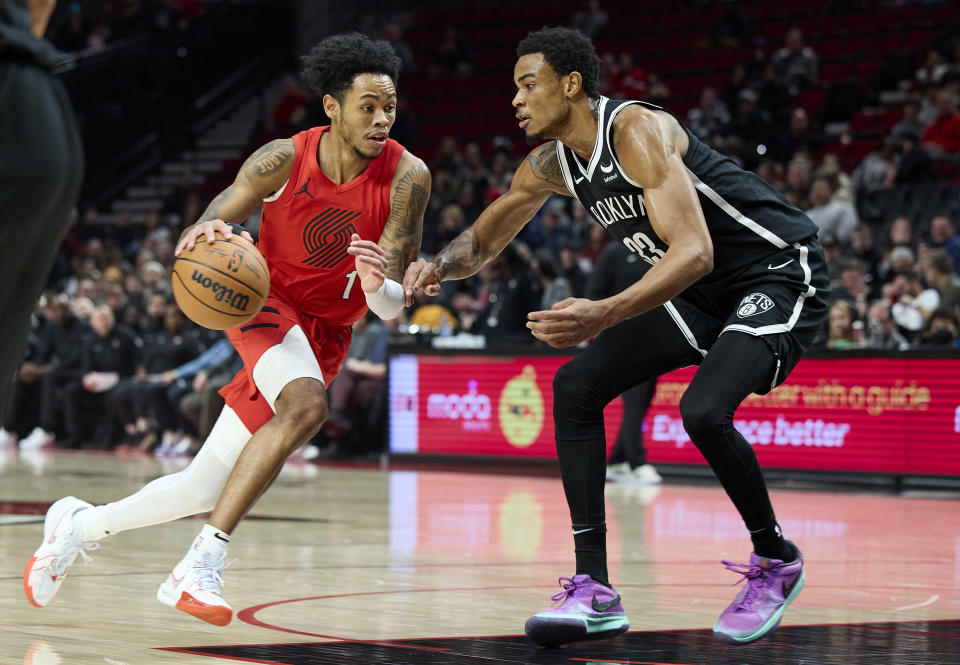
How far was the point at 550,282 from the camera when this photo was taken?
43.9 ft

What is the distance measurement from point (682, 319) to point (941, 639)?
1387mm

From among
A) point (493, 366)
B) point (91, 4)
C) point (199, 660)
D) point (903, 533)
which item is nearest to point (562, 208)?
point (493, 366)

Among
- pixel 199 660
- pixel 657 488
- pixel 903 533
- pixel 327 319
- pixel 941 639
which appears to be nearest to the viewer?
pixel 199 660

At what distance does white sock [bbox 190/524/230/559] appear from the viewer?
4.42 m

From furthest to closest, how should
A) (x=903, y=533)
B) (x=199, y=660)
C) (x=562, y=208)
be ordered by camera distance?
(x=562, y=208) < (x=903, y=533) < (x=199, y=660)

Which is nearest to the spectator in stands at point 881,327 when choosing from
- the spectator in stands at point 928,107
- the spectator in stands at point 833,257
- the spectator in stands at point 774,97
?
the spectator in stands at point 833,257

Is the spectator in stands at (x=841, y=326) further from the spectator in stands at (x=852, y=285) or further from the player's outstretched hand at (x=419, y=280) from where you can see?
the player's outstretched hand at (x=419, y=280)

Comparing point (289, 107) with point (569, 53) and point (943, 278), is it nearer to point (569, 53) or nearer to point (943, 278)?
point (943, 278)

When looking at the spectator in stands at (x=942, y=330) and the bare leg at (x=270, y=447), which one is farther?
the spectator in stands at (x=942, y=330)

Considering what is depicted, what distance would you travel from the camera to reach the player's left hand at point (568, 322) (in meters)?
4.14

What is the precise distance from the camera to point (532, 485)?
37.4 feet

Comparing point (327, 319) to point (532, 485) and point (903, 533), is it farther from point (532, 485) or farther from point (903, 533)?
point (532, 485)

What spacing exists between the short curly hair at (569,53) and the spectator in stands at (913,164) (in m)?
10.5

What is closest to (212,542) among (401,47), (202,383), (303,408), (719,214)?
(303,408)
